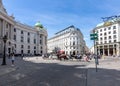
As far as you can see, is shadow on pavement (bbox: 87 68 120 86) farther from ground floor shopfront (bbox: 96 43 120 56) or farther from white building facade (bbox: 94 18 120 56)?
ground floor shopfront (bbox: 96 43 120 56)

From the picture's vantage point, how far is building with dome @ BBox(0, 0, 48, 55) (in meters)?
82.7

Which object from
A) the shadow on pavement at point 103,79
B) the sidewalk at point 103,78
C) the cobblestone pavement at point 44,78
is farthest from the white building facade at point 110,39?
the shadow on pavement at point 103,79

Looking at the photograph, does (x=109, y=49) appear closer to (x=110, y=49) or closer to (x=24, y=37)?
(x=110, y=49)

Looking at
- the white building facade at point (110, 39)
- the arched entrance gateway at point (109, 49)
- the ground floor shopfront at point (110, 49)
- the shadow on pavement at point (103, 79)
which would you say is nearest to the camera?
the shadow on pavement at point (103, 79)

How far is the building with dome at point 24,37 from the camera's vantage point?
82.7m

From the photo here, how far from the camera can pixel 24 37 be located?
10662 cm

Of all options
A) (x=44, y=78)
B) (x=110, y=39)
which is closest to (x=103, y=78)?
(x=44, y=78)

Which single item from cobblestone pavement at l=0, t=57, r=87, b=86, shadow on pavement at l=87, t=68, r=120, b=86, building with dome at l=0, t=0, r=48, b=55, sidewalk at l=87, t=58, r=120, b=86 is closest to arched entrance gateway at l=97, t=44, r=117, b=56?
building with dome at l=0, t=0, r=48, b=55

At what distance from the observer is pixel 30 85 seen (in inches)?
422

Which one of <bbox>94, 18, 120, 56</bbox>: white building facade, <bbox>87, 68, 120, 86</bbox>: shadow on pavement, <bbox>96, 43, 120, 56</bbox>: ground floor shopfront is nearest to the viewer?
<bbox>87, 68, 120, 86</bbox>: shadow on pavement

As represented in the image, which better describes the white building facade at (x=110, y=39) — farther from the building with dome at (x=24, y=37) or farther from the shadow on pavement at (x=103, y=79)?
the shadow on pavement at (x=103, y=79)

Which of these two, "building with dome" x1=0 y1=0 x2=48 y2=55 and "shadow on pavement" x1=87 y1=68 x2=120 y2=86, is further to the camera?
"building with dome" x1=0 y1=0 x2=48 y2=55

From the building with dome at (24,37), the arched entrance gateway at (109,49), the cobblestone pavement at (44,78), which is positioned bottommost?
the cobblestone pavement at (44,78)

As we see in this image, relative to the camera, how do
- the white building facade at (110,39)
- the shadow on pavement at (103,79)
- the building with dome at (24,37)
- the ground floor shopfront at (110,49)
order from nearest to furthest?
the shadow on pavement at (103,79), the building with dome at (24,37), the ground floor shopfront at (110,49), the white building facade at (110,39)
